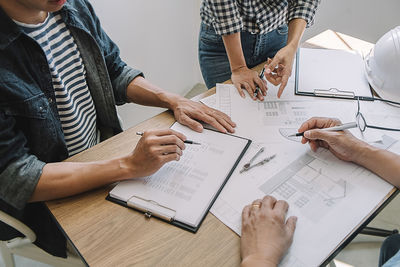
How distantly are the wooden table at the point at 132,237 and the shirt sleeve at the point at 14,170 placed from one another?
8cm

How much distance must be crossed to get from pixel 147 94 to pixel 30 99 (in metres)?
0.42

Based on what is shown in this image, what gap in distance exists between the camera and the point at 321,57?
1.30 meters

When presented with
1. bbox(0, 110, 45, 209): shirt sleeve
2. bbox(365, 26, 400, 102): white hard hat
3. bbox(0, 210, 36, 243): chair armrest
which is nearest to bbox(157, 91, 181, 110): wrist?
bbox(0, 110, 45, 209): shirt sleeve

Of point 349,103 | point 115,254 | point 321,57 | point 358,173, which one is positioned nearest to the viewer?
point 115,254

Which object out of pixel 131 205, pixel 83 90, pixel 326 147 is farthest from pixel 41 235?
pixel 326 147

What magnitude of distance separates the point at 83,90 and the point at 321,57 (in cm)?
100

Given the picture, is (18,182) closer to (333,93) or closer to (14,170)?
(14,170)

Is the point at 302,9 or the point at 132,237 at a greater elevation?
the point at 302,9

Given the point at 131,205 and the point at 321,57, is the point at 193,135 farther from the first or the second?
the point at 321,57

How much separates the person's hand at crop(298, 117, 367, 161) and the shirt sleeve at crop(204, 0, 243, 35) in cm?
48

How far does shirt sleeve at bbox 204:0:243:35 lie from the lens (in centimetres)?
109

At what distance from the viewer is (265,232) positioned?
656 mm

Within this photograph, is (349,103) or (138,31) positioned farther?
(138,31)

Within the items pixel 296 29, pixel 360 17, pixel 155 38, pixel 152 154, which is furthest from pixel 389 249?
pixel 155 38
